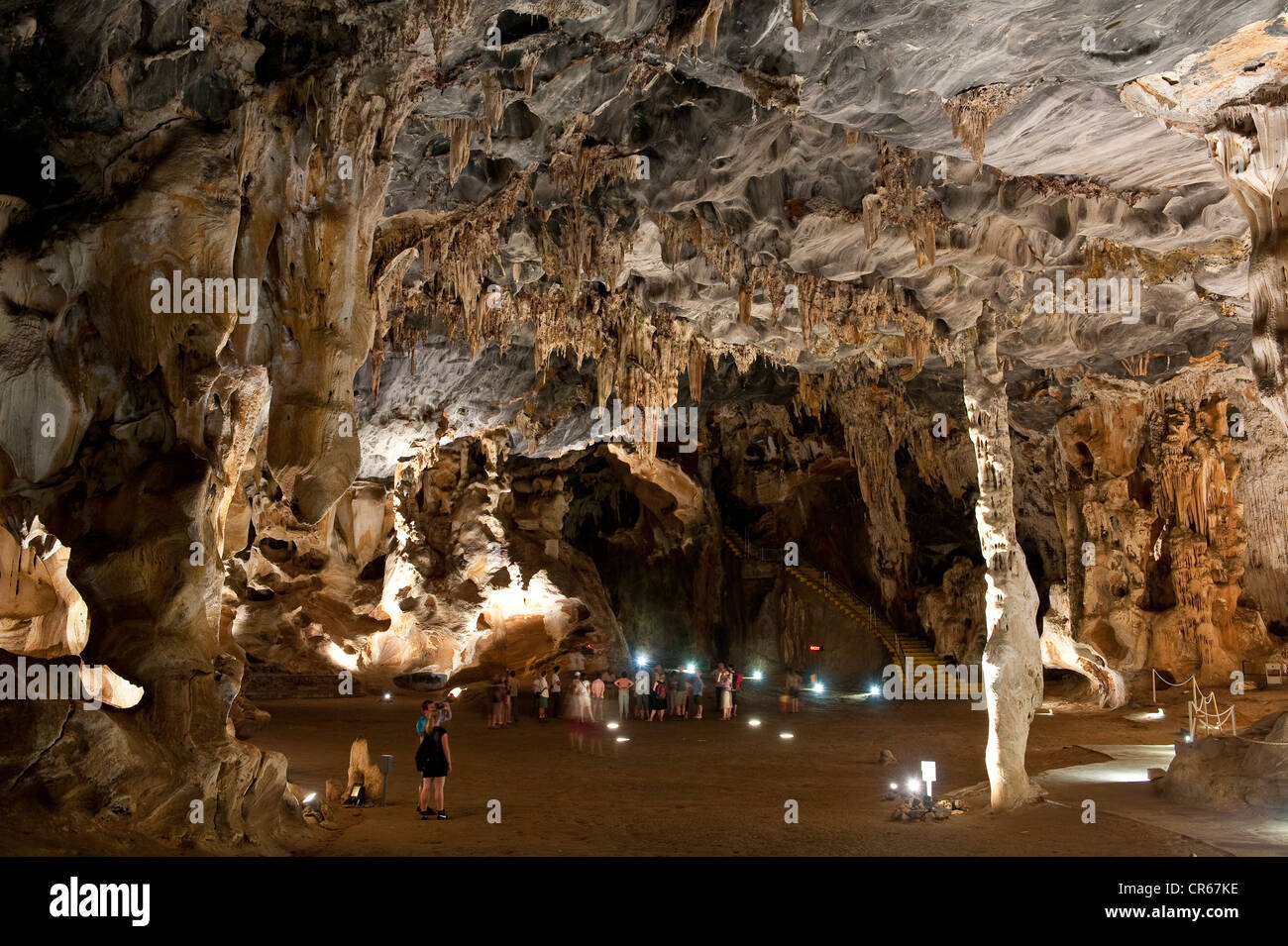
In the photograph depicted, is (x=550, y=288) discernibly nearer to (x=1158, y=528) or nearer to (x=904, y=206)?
(x=904, y=206)

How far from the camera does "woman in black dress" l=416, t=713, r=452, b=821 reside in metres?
7.98

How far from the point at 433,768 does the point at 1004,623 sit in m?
5.34

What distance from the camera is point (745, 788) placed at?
9859 mm

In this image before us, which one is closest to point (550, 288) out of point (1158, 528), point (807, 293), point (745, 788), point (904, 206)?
point (807, 293)

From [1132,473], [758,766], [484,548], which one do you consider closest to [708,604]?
[484,548]

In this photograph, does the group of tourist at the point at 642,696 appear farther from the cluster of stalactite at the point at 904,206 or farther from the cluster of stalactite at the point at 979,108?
the cluster of stalactite at the point at 979,108

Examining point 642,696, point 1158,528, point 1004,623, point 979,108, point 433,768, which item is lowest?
point 642,696

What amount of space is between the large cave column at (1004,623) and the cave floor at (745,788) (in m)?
0.44

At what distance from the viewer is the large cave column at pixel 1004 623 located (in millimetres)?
8609

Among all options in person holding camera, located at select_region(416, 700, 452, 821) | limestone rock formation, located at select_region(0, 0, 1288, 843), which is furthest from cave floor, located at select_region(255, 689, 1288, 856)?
limestone rock formation, located at select_region(0, 0, 1288, 843)

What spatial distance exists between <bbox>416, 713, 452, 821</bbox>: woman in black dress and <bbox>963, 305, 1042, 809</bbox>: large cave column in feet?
15.8

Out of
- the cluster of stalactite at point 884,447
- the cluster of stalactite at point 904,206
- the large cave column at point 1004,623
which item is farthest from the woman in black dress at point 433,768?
the cluster of stalactite at point 884,447

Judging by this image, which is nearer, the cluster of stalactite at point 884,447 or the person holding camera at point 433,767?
the person holding camera at point 433,767
